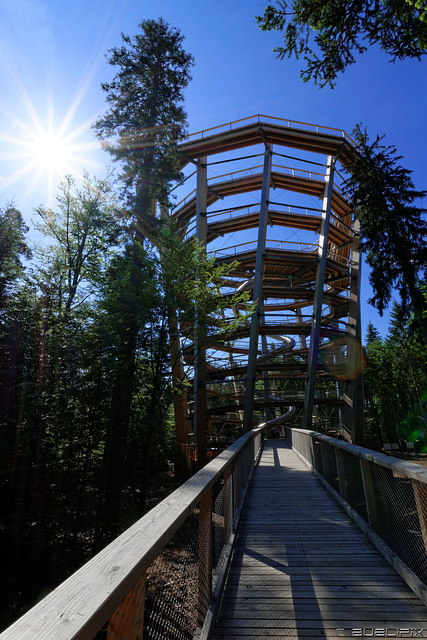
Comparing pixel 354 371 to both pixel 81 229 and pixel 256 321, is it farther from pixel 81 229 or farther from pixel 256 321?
pixel 81 229

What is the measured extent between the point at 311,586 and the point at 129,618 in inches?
104

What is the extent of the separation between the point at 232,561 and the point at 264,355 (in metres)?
19.9

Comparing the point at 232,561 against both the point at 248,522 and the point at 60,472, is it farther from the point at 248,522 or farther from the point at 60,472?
the point at 60,472

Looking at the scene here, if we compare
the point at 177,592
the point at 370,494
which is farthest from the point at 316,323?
the point at 177,592

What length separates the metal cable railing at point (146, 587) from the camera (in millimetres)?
827

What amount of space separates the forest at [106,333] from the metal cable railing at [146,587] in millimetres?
5361

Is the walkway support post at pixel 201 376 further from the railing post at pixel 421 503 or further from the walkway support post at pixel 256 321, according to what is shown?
the railing post at pixel 421 503

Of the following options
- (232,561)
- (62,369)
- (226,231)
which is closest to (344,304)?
(226,231)

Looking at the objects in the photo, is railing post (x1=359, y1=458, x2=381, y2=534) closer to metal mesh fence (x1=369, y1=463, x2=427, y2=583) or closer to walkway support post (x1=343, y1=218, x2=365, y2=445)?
metal mesh fence (x1=369, y1=463, x2=427, y2=583)

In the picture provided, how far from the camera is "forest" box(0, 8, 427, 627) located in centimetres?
723

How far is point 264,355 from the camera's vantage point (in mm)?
23188

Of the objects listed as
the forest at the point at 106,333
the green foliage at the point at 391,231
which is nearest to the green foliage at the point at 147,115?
the forest at the point at 106,333

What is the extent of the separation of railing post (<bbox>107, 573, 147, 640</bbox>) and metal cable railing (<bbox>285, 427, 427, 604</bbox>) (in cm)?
212

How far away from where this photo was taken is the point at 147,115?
13234 millimetres
